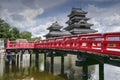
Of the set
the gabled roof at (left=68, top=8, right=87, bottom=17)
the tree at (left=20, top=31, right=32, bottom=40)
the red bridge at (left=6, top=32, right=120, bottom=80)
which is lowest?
the red bridge at (left=6, top=32, right=120, bottom=80)

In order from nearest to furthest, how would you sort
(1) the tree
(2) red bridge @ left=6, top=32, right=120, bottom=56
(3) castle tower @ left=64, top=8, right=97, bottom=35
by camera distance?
(2) red bridge @ left=6, top=32, right=120, bottom=56 < (3) castle tower @ left=64, top=8, right=97, bottom=35 < (1) the tree

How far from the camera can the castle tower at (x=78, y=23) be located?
57.0m

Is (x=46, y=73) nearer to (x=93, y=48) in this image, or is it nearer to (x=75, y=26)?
(x=93, y=48)

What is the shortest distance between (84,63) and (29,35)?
100326 mm

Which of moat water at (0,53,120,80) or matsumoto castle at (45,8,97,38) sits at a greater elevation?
matsumoto castle at (45,8,97,38)

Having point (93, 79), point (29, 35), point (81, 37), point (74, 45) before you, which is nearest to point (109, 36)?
point (81, 37)

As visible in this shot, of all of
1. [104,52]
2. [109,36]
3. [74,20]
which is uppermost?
[74,20]

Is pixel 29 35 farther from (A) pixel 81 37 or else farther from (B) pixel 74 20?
(A) pixel 81 37

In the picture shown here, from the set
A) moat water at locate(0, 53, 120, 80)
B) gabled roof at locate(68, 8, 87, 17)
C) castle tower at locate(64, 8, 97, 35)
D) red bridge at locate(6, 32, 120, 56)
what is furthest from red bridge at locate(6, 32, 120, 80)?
gabled roof at locate(68, 8, 87, 17)

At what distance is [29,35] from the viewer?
114 meters

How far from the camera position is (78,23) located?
58094mm

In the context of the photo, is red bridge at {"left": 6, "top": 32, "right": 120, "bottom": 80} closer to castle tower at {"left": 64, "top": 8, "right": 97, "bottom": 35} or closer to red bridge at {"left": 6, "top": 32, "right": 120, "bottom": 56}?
red bridge at {"left": 6, "top": 32, "right": 120, "bottom": 56}

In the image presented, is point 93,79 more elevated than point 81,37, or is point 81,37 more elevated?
point 81,37

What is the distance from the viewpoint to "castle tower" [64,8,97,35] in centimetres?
5701
